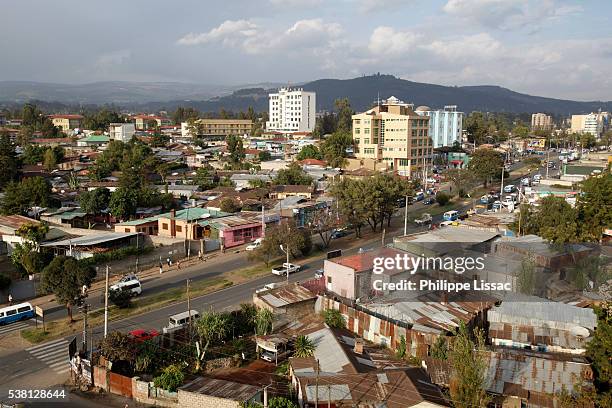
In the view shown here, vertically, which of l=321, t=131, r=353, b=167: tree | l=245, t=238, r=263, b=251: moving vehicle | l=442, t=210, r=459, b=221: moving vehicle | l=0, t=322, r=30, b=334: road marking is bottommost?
l=0, t=322, r=30, b=334: road marking

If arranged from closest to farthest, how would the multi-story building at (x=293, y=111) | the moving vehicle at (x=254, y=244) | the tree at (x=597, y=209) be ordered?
the tree at (x=597, y=209) → the moving vehicle at (x=254, y=244) → the multi-story building at (x=293, y=111)

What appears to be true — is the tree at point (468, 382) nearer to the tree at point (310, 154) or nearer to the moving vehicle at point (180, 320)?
the moving vehicle at point (180, 320)

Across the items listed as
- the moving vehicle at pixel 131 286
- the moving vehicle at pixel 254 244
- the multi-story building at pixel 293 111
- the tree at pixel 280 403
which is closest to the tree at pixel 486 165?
the moving vehicle at pixel 254 244

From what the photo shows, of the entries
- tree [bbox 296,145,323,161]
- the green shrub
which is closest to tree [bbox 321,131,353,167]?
tree [bbox 296,145,323,161]

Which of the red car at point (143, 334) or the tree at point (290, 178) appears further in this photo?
the tree at point (290, 178)

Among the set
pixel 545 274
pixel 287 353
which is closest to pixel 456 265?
pixel 545 274

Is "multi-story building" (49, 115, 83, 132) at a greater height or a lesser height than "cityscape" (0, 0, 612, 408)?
greater

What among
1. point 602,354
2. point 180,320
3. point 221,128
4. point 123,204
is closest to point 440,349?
point 602,354

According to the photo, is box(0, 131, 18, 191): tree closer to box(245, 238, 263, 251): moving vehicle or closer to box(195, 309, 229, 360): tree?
box(245, 238, 263, 251): moving vehicle
